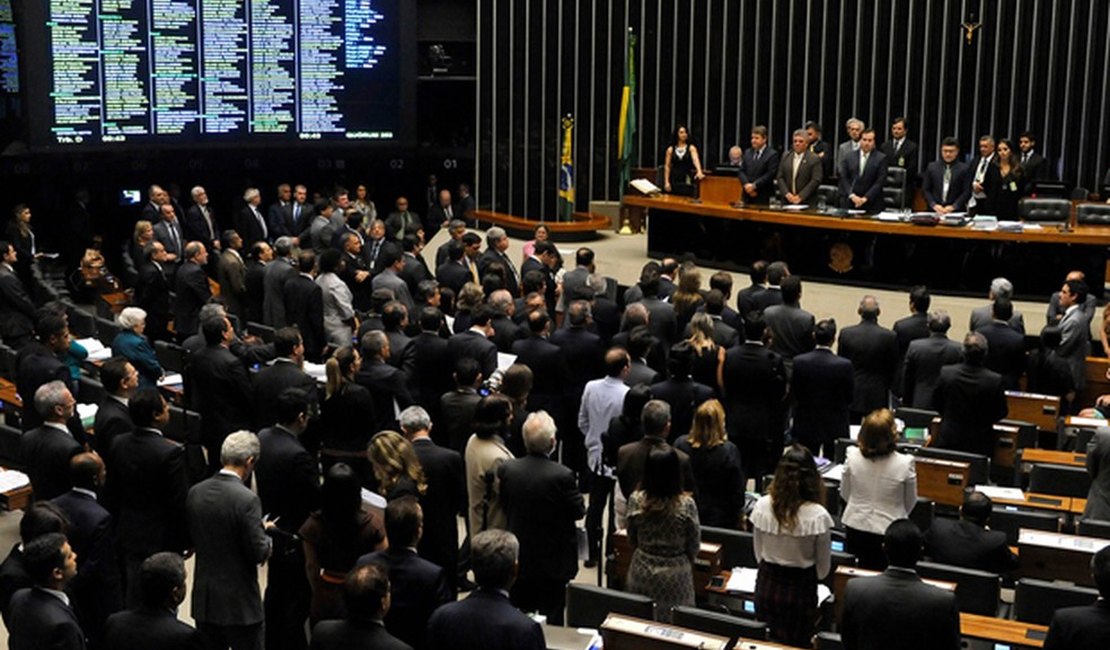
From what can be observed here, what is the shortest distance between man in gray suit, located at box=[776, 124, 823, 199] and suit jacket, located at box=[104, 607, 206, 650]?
10401mm

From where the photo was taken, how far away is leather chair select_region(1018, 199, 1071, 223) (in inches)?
535

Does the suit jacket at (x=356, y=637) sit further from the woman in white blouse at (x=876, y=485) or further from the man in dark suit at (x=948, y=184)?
the man in dark suit at (x=948, y=184)

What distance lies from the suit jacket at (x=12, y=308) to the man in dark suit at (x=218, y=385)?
11.0 feet

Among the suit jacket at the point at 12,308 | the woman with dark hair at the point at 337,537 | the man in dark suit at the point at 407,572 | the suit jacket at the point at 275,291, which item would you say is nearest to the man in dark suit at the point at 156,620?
the man in dark suit at the point at 407,572

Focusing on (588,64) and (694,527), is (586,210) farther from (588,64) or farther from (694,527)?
(694,527)

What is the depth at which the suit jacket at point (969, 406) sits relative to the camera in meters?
8.27

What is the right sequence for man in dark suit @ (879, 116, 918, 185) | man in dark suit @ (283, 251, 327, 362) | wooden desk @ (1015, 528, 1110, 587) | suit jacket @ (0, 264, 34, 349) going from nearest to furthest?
wooden desk @ (1015, 528, 1110, 587) → man in dark suit @ (283, 251, 327, 362) → suit jacket @ (0, 264, 34, 349) → man in dark suit @ (879, 116, 918, 185)

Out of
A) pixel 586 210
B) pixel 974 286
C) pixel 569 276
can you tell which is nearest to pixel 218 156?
pixel 586 210

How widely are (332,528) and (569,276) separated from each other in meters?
5.50

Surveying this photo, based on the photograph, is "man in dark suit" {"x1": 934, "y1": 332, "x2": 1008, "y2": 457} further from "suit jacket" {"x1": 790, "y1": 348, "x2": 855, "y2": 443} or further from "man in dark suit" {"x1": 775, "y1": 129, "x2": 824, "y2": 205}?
"man in dark suit" {"x1": 775, "y1": 129, "x2": 824, "y2": 205}

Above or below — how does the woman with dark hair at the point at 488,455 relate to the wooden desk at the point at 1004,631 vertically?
above

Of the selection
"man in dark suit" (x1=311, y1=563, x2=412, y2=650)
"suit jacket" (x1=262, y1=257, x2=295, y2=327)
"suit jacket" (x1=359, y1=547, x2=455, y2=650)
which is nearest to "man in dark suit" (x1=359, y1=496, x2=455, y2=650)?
"suit jacket" (x1=359, y1=547, x2=455, y2=650)

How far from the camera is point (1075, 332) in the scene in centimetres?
997

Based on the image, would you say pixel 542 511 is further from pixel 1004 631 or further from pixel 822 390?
pixel 822 390
